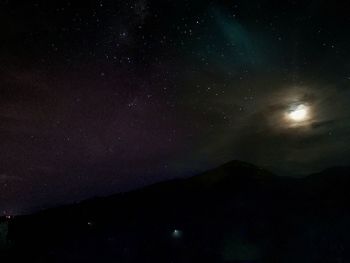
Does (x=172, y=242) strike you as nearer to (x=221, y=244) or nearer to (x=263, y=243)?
(x=221, y=244)

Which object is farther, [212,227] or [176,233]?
[176,233]

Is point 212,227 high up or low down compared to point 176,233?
up

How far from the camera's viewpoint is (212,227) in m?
54.0

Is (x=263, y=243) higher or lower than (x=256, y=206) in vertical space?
lower

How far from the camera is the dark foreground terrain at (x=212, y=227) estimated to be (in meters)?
42.4

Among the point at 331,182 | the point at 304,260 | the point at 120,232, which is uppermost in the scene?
the point at 331,182

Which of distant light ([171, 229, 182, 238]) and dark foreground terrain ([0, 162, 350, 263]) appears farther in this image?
distant light ([171, 229, 182, 238])

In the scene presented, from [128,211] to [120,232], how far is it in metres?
15.0

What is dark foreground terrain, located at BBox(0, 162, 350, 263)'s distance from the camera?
42.4 metres

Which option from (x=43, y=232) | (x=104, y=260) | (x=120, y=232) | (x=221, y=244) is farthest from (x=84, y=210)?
(x=221, y=244)

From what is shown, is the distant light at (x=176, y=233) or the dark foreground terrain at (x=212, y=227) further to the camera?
the distant light at (x=176, y=233)

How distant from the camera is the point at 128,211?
77.9 meters

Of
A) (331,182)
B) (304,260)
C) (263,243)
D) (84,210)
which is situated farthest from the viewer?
(84,210)

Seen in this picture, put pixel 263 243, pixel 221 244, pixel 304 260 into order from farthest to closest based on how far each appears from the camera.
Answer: pixel 221 244, pixel 263 243, pixel 304 260
